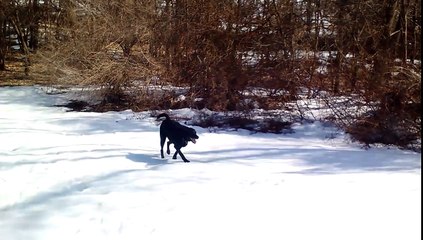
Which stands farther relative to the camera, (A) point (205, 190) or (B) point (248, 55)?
(B) point (248, 55)

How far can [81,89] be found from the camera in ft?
54.6

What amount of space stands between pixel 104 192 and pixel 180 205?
1.14 meters

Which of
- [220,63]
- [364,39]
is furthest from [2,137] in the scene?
[364,39]

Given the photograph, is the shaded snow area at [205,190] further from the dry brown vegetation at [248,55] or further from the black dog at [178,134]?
the dry brown vegetation at [248,55]

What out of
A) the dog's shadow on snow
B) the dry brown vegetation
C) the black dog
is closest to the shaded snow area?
the dog's shadow on snow

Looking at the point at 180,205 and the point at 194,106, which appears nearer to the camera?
the point at 180,205

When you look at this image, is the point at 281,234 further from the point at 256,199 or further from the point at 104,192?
the point at 104,192

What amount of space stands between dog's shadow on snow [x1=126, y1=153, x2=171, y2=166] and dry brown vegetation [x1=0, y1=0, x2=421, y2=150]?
4.94 metres

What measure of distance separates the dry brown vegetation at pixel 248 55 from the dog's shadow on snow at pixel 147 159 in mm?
4936

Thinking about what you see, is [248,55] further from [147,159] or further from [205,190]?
[205,190]

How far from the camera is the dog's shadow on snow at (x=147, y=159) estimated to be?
6941 mm

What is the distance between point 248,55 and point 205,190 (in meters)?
9.19

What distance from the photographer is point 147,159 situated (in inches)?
286

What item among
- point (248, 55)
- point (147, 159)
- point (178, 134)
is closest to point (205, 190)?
point (178, 134)
